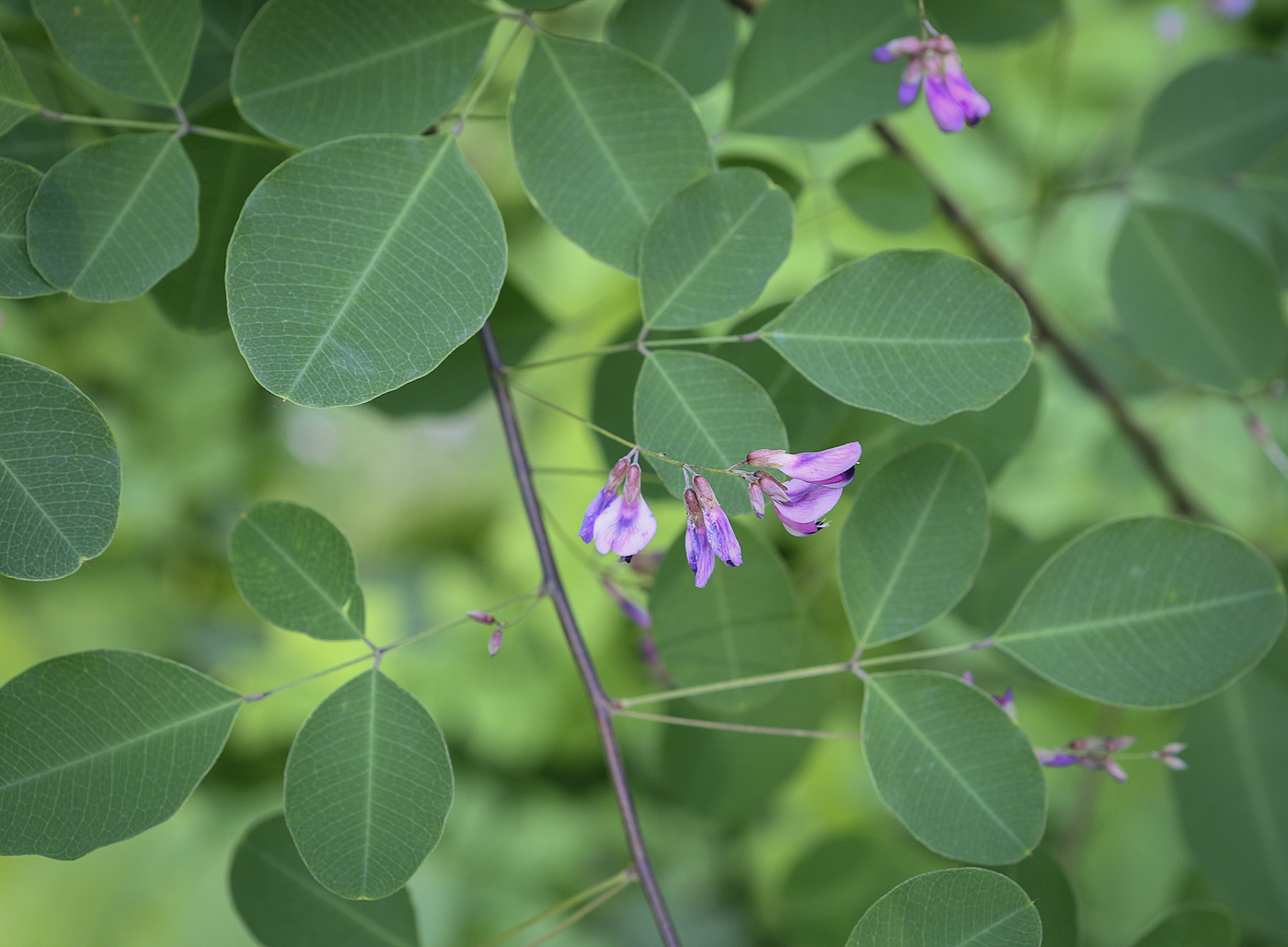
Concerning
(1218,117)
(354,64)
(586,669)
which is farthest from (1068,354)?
(354,64)

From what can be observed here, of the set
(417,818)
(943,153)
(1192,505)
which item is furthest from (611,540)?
(943,153)

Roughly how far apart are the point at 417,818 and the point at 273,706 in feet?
5.30

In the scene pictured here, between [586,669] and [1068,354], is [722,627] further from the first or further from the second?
[1068,354]

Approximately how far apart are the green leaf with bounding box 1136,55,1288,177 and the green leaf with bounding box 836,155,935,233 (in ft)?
0.90

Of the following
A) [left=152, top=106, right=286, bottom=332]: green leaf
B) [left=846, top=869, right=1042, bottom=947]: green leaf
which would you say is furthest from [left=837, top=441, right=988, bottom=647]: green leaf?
[left=152, top=106, right=286, bottom=332]: green leaf

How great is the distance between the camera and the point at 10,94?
1.67ft

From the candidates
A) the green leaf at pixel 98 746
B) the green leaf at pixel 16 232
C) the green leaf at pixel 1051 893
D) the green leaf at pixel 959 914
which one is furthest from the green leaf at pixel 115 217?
the green leaf at pixel 1051 893

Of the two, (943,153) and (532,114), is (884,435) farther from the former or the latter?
(943,153)

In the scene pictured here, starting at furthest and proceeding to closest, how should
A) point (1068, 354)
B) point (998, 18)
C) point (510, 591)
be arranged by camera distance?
point (510, 591)
point (1068, 354)
point (998, 18)

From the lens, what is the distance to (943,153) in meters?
2.24

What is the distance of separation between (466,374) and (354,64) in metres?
0.33

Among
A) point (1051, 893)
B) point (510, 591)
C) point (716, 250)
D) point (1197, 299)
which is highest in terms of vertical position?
point (716, 250)

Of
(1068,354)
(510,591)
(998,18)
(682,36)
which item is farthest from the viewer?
(510,591)

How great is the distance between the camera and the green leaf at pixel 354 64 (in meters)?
0.53
